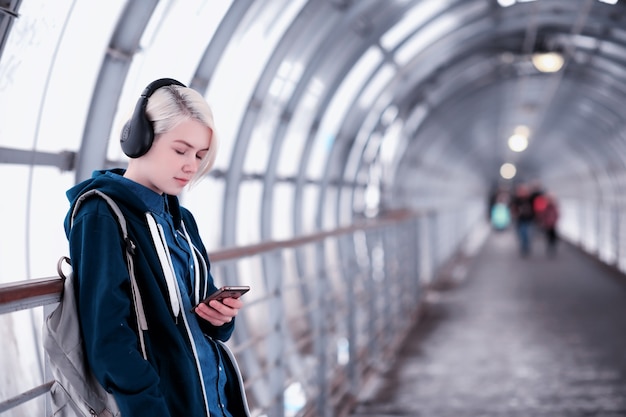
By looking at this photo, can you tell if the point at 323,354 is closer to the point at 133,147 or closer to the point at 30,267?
the point at 30,267

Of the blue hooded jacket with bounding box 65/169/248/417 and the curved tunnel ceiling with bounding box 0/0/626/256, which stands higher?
the curved tunnel ceiling with bounding box 0/0/626/256

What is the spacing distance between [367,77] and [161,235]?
9873 mm

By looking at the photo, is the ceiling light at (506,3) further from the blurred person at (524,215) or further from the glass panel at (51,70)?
the glass panel at (51,70)

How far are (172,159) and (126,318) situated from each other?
0.41 m

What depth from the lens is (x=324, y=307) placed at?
16.5 feet

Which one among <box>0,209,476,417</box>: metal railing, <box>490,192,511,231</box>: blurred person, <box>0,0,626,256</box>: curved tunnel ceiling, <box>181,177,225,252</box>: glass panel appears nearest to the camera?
<box>0,209,476,417</box>: metal railing

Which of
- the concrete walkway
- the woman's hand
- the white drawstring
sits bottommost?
the concrete walkway

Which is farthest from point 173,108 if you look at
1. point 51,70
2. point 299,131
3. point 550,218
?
point 550,218

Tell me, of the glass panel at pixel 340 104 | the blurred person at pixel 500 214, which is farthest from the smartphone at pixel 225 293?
the blurred person at pixel 500 214

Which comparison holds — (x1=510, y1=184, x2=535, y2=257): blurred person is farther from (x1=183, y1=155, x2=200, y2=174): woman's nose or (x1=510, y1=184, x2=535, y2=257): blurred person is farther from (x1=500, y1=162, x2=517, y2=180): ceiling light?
(x1=500, y1=162, x2=517, y2=180): ceiling light

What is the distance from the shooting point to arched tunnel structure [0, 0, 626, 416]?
192 inches

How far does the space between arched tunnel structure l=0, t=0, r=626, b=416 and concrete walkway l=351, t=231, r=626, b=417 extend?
55 centimetres

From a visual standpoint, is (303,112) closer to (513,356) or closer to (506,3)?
(506,3)

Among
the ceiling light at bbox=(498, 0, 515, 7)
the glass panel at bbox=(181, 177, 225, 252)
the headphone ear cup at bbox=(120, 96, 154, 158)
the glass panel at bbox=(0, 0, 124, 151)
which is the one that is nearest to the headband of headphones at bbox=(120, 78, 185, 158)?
the headphone ear cup at bbox=(120, 96, 154, 158)
